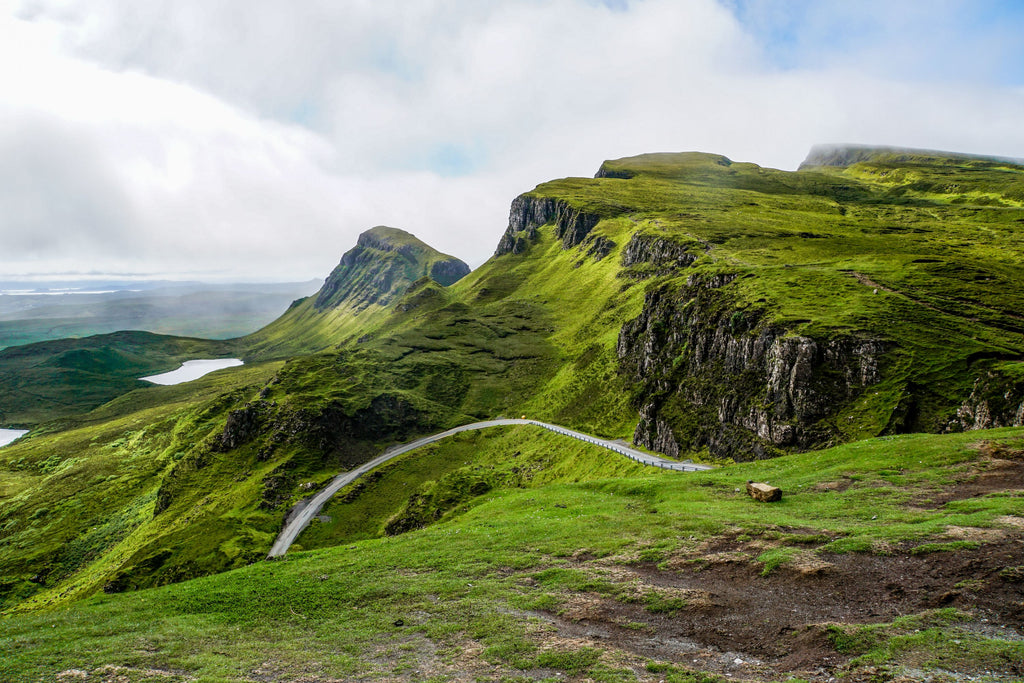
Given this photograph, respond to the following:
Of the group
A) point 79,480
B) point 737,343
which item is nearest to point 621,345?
point 737,343

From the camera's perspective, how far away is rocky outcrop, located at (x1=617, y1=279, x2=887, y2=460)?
63.0 m

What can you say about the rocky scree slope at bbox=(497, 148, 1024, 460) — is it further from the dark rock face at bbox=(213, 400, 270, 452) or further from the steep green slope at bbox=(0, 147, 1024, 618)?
the dark rock face at bbox=(213, 400, 270, 452)

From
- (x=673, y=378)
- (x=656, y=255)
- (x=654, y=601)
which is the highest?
(x=656, y=255)

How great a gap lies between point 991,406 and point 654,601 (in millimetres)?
50704

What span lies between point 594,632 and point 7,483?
26448 centimetres

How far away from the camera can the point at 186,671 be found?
828 inches

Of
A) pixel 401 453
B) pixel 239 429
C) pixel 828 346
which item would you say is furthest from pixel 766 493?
pixel 239 429

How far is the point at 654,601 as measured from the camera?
22.6 meters

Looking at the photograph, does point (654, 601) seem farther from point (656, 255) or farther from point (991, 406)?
point (656, 255)

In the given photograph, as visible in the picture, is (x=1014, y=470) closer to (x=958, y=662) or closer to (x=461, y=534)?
(x=958, y=662)

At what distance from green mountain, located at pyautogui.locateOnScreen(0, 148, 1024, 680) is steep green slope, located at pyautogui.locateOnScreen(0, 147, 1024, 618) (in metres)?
0.52

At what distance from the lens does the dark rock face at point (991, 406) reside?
46000 mm

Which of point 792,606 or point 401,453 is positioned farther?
point 401,453

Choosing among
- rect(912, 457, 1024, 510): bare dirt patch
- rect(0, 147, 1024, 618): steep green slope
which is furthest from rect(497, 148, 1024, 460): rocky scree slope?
rect(912, 457, 1024, 510): bare dirt patch
